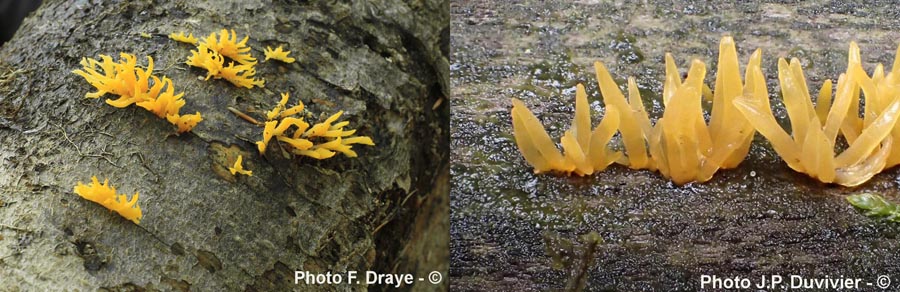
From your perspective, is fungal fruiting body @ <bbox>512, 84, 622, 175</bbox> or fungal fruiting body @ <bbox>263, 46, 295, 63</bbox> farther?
fungal fruiting body @ <bbox>263, 46, 295, 63</bbox>

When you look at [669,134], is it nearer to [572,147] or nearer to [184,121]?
[572,147]

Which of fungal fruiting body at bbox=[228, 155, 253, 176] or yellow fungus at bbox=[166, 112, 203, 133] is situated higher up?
yellow fungus at bbox=[166, 112, 203, 133]

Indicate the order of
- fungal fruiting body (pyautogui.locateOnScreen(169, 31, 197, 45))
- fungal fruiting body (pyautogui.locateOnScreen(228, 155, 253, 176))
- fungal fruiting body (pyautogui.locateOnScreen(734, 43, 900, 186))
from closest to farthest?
1. fungal fruiting body (pyautogui.locateOnScreen(228, 155, 253, 176))
2. fungal fruiting body (pyautogui.locateOnScreen(734, 43, 900, 186))
3. fungal fruiting body (pyautogui.locateOnScreen(169, 31, 197, 45))

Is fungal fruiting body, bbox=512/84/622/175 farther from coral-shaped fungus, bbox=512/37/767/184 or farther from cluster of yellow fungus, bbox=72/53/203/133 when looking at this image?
cluster of yellow fungus, bbox=72/53/203/133

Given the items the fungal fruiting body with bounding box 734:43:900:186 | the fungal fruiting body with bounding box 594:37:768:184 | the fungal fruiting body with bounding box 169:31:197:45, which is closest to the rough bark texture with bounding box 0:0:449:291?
the fungal fruiting body with bounding box 169:31:197:45

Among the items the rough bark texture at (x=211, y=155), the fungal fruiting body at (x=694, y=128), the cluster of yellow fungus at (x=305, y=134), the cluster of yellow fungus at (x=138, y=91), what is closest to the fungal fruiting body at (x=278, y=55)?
the rough bark texture at (x=211, y=155)

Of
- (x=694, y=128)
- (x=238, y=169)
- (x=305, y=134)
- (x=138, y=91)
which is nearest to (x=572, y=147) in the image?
(x=694, y=128)
